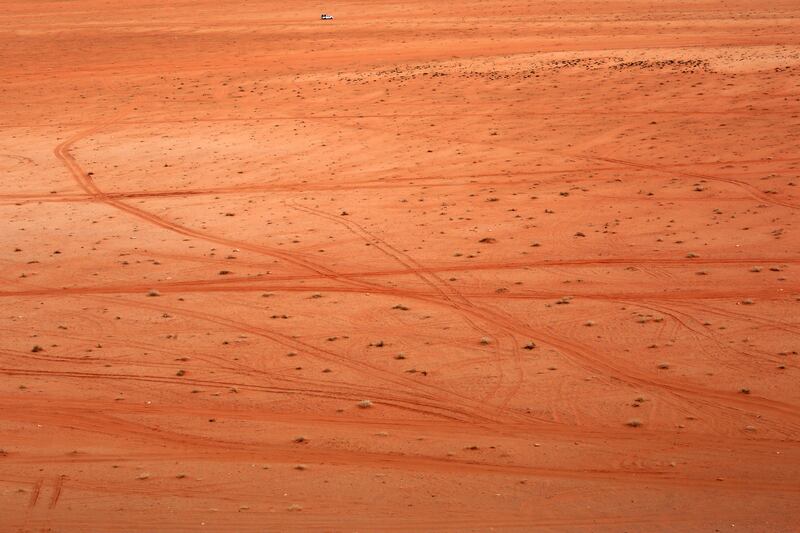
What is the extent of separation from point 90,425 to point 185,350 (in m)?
1.54

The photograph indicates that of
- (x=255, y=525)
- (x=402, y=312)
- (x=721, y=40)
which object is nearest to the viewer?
(x=255, y=525)

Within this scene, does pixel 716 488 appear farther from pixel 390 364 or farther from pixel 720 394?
pixel 390 364

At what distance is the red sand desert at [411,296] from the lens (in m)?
7.47

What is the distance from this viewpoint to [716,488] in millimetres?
7305

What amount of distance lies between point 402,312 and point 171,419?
9.95 ft

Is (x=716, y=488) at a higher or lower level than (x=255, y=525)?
higher

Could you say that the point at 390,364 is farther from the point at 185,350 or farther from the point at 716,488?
the point at 716,488

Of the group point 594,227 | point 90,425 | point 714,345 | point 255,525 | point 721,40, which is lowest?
point 255,525

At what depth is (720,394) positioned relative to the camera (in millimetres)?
8633

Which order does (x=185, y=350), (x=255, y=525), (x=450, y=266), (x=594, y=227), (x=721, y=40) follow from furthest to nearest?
(x=721, y=40) → (x=594, y=227) → (x=450, y=266) → (x=185, y=350) → (x=255, y=525)

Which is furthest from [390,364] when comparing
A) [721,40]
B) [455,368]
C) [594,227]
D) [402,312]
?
[721,40]

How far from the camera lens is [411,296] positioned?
438 inches

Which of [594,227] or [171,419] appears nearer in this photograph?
[171,419]

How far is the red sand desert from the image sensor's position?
7.47 meters
